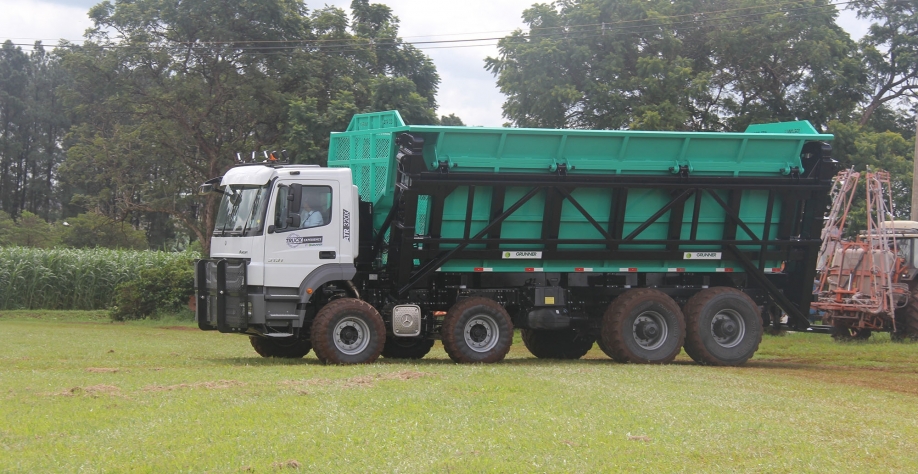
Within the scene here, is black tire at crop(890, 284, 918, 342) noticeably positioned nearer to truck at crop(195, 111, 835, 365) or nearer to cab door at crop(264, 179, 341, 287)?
truck at crop(195, 111, 835, 365)

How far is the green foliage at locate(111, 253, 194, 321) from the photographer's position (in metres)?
30.6

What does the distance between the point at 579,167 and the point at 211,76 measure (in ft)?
68.6

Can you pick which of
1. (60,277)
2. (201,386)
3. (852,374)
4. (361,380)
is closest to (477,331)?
(361,380)

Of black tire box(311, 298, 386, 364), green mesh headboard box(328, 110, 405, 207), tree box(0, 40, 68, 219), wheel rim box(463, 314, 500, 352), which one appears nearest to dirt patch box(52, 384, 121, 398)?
black tire box(311, 298, 386, 364)

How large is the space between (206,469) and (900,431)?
22.2 ft

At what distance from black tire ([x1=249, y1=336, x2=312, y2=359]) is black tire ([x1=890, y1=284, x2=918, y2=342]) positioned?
44.7 feet

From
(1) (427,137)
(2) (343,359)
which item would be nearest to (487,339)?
(2) (343,359)

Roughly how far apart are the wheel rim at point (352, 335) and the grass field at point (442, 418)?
1.86 ft

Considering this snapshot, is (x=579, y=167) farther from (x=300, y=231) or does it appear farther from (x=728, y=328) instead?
(x=300, y=231)

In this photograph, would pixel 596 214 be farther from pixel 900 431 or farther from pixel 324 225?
pixel 900 431

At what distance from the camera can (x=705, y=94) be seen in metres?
31.8

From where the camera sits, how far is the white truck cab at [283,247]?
1497 cm

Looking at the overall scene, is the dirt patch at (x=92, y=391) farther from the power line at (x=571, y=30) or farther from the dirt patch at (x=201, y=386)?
the power line at (x=571, y=30)

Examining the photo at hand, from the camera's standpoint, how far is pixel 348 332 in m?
15.3
